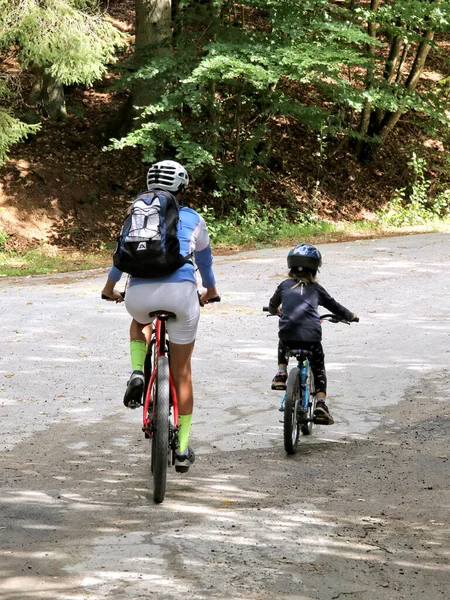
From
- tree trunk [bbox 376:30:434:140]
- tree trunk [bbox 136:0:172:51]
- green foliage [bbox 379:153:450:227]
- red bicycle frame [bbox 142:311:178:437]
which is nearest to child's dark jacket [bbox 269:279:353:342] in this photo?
red bicycle frame [bbox 142:311:178:437]

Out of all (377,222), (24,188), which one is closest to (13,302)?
(24,188)

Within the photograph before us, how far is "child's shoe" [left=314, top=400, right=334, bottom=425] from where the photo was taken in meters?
6.96

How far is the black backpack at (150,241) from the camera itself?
516 cm

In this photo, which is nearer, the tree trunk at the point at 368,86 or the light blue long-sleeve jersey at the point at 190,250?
the light blue long-sleeve jersey at the point at 190,250

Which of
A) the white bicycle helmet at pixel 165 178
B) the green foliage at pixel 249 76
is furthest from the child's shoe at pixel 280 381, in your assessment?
the green foliage at pixel 249 76

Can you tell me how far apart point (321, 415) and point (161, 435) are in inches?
82.5

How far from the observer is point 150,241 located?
203 inches

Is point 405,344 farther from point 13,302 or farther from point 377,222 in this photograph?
point 377,222

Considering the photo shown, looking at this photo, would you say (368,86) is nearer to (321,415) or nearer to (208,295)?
(321,415)

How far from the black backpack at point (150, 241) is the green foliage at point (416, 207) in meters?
17.4

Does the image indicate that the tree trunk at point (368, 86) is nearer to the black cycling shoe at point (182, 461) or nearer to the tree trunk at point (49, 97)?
the tree trunk at point (49, 97)

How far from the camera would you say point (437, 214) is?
23.3 metres

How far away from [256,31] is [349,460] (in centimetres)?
1592

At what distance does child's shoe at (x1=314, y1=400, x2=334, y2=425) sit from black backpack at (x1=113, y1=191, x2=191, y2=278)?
7.31 ft
